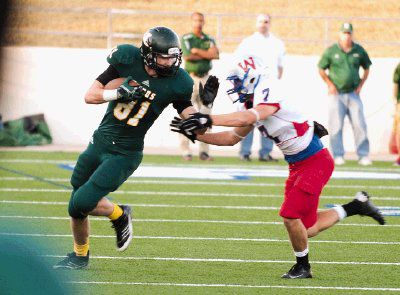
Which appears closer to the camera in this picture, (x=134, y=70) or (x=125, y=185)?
(x=134, y=70)

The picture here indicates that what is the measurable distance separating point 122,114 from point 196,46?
829 cm

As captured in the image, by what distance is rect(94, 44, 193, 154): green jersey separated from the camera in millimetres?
5805

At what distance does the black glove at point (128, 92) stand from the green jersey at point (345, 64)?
9.09 meters

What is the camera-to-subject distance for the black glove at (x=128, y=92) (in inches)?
214

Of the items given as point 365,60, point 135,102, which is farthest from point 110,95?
point 365,60

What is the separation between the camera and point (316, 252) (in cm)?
705

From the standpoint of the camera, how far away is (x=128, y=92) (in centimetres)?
545

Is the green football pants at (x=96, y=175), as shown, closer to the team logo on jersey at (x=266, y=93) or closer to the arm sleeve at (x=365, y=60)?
the team logo on jersey at (x=266, y=93)

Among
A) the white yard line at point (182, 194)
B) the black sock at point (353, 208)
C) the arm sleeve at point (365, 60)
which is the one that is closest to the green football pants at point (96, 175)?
the black sock at point (353, 208)

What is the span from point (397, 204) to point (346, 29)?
454cm

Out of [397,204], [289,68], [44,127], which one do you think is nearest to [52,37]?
[44,127]

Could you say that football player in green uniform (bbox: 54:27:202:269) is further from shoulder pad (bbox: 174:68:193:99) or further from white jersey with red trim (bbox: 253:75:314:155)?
white jersey with red trim (bbox: 253:75:314:155)

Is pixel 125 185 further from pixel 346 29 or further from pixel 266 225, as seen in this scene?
pixel 346 29

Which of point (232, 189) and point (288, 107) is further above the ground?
point (288, 107)
